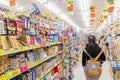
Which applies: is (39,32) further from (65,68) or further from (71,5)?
(71,5)

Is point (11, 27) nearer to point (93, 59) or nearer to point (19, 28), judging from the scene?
point (19, 28)

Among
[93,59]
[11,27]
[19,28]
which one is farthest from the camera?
[93,59]

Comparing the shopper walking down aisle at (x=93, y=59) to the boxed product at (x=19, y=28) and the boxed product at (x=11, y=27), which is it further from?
the boxed product at (x=11, y=27)

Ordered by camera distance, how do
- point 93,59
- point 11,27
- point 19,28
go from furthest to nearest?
point 93,59 → point 19,28 → point 11,27

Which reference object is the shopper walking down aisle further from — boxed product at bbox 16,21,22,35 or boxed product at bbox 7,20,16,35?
boxed product at bbox 7,20,16,35

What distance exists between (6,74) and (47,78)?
2187 mm

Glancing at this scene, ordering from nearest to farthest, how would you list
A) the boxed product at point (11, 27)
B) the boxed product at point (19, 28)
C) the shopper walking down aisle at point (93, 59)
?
the boxed product at point (11, 27) → the boxed product at point (19, 28) → the shopper walking down aisle at point (93, 59)

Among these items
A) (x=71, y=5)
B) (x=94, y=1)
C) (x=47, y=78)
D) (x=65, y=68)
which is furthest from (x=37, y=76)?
(x=94, y=1)

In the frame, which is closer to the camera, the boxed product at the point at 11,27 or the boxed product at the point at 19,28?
the boxed product at the point at 11,27

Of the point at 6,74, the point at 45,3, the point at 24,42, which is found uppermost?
the point at 45,3

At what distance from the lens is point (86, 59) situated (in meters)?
5.88

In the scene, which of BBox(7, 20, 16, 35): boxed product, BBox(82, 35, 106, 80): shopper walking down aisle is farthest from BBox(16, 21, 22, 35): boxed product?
BBox(82, 35, 106, 80): shopper walking down aisle

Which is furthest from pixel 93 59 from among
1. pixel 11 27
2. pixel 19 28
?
pixel 11 27

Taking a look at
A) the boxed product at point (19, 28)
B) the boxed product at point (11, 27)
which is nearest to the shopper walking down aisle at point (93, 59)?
the boxed product at point (19, 28)
